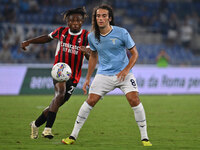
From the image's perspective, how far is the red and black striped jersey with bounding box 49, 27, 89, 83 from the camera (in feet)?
24.7

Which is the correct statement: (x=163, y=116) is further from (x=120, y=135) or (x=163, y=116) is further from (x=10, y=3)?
(x=10, y=3)

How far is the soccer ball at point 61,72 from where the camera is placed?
7.16 meters

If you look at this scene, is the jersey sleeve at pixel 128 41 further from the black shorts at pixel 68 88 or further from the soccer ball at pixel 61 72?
the black shorts at pixel 68 88

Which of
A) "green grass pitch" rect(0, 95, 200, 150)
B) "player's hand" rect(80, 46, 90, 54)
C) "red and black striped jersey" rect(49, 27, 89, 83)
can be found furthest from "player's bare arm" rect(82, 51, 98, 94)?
"green grass pitch" rect(0, 95, 200, 150)

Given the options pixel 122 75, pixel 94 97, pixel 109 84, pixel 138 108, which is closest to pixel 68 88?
pixel 94 97

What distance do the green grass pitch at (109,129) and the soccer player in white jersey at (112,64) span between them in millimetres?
455

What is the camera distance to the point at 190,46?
1033 inches

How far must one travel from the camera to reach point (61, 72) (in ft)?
23.5

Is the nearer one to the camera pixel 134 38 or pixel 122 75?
pixel 122 75

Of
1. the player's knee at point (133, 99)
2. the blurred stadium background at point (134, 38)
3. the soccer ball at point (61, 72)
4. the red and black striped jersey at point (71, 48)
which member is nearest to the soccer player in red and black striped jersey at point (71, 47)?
the red and black striped jersey at point (71, 48)

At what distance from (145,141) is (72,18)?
248 centimetres

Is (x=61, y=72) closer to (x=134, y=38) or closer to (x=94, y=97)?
(x=94, y=97)

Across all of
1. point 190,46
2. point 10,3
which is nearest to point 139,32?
point 190,46

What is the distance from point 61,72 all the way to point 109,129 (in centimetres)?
199
